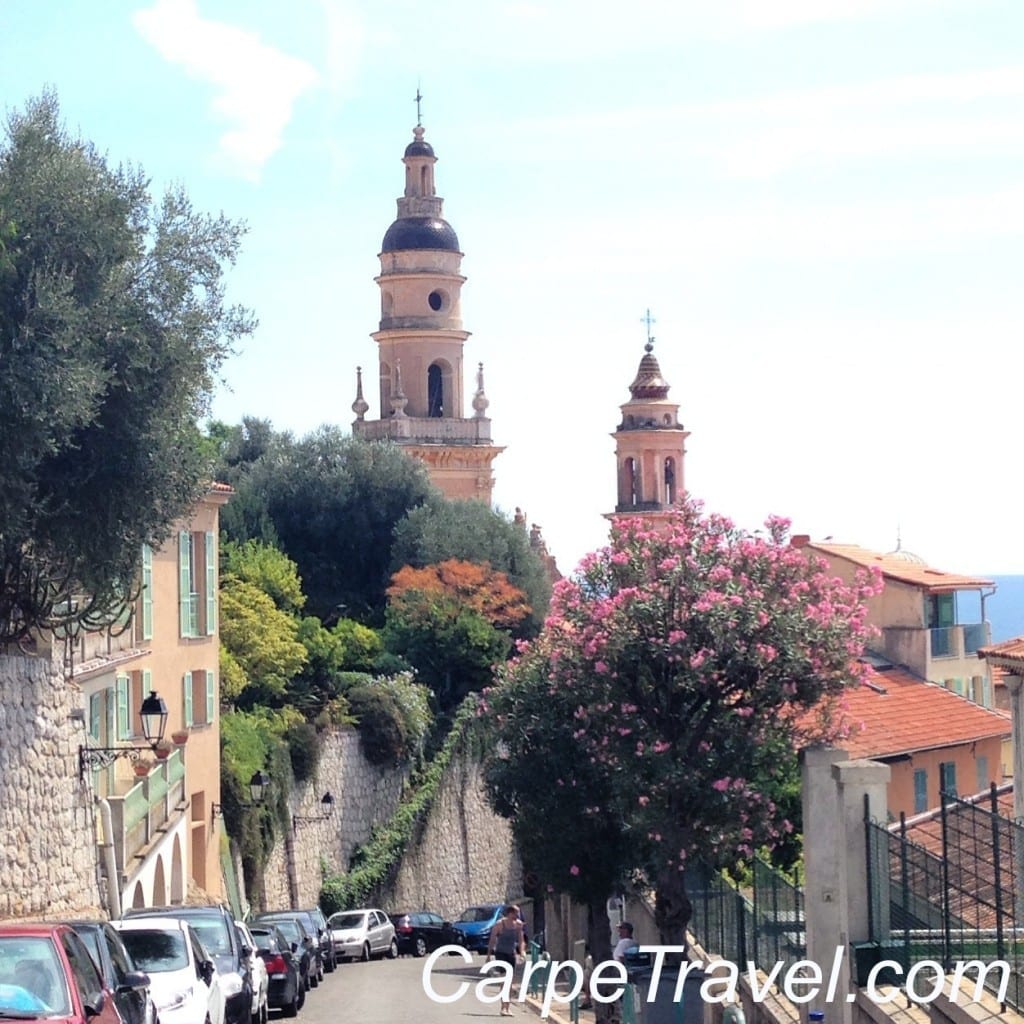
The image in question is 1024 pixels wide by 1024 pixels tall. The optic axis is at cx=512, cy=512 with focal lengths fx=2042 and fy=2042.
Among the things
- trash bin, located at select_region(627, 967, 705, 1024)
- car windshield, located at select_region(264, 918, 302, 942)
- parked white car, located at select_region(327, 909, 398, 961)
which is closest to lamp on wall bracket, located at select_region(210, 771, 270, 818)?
parked white car, located at select_region(327, 909, 398, 961)

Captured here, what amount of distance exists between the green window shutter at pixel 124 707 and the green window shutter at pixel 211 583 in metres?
5.67

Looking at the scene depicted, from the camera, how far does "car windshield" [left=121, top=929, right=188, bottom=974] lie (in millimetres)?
16391

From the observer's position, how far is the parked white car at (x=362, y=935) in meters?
39.2

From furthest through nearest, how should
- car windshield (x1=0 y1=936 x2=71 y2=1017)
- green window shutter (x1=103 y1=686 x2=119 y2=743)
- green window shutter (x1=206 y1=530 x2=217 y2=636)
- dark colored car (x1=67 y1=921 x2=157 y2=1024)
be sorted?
1. green window shutter (x1=206 y1=530 x2=217 y2=636)
2. green window shutter (x1=103 y1=686 x2=119 y2=743)
3. dark colored car (x1=67 y1=921 x2=157 y2=1024)
4. car windshield (x1=0 y1=936 x2=71 y2=1017)

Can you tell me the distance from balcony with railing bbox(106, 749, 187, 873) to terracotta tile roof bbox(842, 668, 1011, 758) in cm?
1476

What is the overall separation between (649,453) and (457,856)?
43.3 meters

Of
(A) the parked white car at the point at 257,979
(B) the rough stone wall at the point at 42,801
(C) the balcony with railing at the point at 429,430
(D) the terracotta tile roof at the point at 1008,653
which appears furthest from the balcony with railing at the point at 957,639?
(C) the balcony with railing at the point at 429,430

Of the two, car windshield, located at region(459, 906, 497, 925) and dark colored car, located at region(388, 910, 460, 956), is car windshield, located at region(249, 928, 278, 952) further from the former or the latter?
car windshield, located at region(459, 906, 497, 925)

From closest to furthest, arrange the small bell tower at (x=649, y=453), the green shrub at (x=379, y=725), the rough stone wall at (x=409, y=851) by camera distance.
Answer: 1. the rough stone wall at (x=409, y=851)
2. the green shrub at (x=379, y=725)
3. the small bell tower at (x=649, y=453)

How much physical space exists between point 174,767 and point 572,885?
673 cm

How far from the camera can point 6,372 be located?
21203mm

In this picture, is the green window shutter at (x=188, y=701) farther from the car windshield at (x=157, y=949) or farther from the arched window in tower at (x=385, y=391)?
the arched window in tower at (x=385, y=391)

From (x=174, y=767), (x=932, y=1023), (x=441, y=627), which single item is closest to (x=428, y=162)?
(x=441, y=627)

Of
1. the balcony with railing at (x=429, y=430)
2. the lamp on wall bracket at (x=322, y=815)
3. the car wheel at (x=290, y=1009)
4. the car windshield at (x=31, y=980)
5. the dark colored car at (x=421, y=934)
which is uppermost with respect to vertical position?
the balcony with railing at (x=429, y=430)
